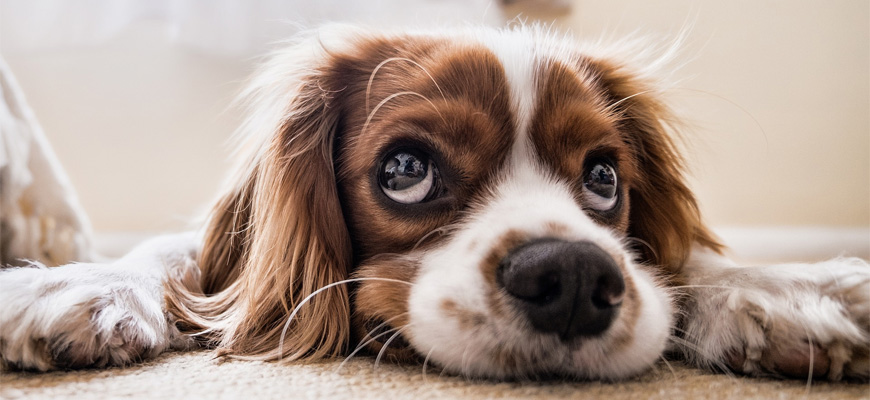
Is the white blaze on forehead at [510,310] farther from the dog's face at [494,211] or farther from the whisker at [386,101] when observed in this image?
the whisker at [386,101]

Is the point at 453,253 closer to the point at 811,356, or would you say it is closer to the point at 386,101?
the point at 386,101

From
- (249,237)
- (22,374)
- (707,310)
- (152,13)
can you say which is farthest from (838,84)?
(22,374)

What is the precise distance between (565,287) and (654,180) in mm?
886

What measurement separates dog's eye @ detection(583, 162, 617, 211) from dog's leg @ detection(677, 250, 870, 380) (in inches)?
10.6

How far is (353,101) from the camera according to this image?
1.52m

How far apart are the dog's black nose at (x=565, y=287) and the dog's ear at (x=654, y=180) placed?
63 cm

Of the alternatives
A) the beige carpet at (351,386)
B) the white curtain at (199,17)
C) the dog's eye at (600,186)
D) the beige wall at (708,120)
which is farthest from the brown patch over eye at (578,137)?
the beige wall at (708,120)

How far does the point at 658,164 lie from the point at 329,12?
6.55ft

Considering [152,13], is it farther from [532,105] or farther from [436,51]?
[532,105]

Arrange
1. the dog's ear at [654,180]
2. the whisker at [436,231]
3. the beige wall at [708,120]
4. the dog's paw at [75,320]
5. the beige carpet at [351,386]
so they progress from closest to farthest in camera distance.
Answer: the beige carpet at [351,386] < the dog's paw at [75,320] < the whisker at [436,231] < the dog's ear at [654,180] < the beige wall at [708,120]

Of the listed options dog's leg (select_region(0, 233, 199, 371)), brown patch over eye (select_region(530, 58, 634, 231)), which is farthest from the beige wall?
dog's leg (select_region(0, 233, 199, 371))

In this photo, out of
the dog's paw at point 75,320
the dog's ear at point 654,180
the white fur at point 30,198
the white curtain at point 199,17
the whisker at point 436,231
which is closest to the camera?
the dog's paw at point 75,320

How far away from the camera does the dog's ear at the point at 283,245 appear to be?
133 cm

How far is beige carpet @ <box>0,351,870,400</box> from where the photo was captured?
0.99m
